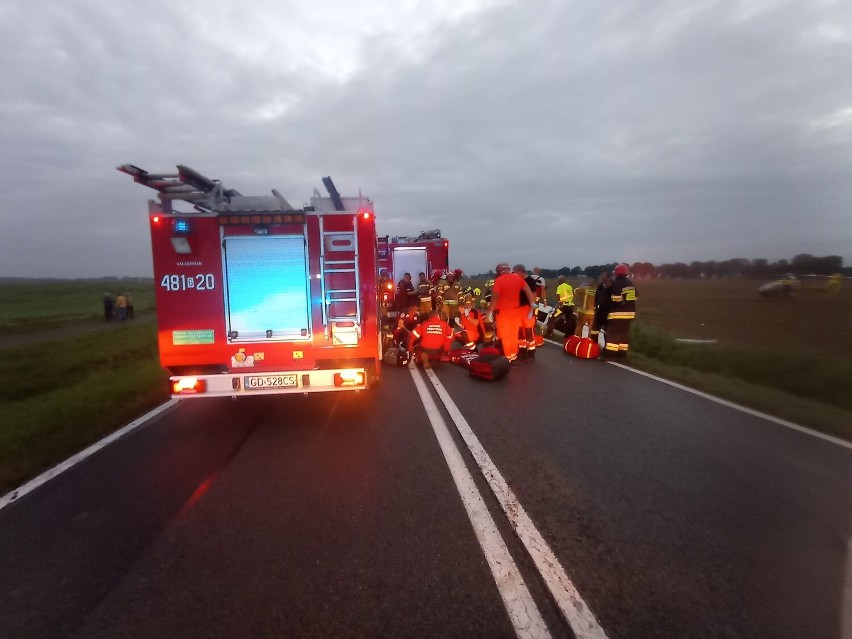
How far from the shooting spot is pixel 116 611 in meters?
3.04

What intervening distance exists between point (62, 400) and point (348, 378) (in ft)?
18.9

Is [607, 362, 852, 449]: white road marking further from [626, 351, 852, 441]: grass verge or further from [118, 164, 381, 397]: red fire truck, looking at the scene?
[118, 164, 381, 397]: red fire truck

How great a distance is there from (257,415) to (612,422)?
4881mm

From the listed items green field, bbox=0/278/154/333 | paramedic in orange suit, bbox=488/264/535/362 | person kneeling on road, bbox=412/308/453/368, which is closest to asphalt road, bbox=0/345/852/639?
paramedic in orange suit, bbox=488/264/535/362

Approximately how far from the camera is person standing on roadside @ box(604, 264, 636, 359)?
1124cm

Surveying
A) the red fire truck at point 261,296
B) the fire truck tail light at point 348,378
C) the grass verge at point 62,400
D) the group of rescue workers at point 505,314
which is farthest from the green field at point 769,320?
the grass verge at point 62,400

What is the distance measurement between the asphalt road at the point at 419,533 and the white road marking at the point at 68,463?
0.61ft

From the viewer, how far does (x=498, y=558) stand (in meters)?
3.46

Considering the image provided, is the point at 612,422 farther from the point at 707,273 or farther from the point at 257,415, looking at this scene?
the point at 707,273

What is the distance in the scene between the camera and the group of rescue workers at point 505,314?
1117cm

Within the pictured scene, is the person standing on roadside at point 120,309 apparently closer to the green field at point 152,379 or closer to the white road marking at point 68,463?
the green field at point 152,379

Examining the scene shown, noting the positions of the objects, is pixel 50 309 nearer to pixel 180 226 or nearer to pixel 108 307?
pixel 108 307

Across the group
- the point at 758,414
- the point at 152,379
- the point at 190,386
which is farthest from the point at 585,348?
the point at 152,379

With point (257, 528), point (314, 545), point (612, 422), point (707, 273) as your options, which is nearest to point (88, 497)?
point (257, 528)
